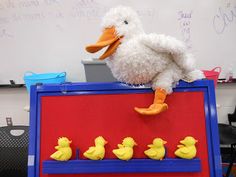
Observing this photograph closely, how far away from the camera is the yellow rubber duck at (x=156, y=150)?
621mm

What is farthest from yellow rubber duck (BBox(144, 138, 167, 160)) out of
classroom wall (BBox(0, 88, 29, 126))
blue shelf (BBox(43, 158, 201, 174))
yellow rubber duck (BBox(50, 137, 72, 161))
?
classroom wall (BBox(0, 88, 29, 126))

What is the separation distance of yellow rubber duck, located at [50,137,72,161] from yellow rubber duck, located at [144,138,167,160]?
0.20 m

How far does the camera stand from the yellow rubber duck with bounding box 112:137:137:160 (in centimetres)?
62

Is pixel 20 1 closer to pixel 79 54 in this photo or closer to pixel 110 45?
pixel 79 54

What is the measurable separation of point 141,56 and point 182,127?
221 millimetres

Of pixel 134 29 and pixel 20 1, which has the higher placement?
pixel 20 1

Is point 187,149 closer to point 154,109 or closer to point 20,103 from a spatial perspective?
point 154,109

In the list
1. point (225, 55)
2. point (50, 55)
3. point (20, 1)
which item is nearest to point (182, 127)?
point (225, 55)

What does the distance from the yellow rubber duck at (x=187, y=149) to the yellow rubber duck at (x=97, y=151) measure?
7.6 inches

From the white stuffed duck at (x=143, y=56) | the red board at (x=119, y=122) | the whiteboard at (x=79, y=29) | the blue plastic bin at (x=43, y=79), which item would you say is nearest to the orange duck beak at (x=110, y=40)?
the white stuffed duck at (x=143, y=56)

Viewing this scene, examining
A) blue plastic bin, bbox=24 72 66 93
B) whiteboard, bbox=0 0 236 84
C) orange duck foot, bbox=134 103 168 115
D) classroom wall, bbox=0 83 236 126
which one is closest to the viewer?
orange duck foot, bbox=134 103 168 115

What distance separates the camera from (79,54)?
1536 millimetres

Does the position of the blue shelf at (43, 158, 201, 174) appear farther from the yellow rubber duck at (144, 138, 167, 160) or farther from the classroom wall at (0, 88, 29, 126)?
the classroom wall at (0, 88, 29, 126)

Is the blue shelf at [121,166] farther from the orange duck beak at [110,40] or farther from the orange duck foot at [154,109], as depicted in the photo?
the orange duck beak at [110,40]
